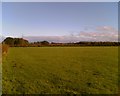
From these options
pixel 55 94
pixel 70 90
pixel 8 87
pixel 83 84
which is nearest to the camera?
pixel 55 94

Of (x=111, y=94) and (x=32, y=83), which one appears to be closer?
(x=111, y=94)

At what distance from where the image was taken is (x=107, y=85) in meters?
13.6

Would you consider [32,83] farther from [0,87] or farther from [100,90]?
[100,90]

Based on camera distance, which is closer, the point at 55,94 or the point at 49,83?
the point at 55,94

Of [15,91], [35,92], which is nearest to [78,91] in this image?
[35,92]

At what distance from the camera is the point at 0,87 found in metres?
12.8

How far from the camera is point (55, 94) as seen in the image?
11289mm

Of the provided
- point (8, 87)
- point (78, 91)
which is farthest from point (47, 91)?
point (8, 87)

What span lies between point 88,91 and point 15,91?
398 centimetres

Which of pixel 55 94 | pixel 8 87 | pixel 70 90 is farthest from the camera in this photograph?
pixel 8 87

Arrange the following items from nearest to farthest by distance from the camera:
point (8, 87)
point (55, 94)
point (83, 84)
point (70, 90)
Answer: point (55, 94) → point (70, 90) → point (8, 87) → point (83, 84)

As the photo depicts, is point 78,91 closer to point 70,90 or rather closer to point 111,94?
point 70,90

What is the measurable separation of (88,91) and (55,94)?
1.91 m

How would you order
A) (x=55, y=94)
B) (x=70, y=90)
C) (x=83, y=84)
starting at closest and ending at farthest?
(x=55, y=94), (x=70, y=90), (x=83, y=84)
